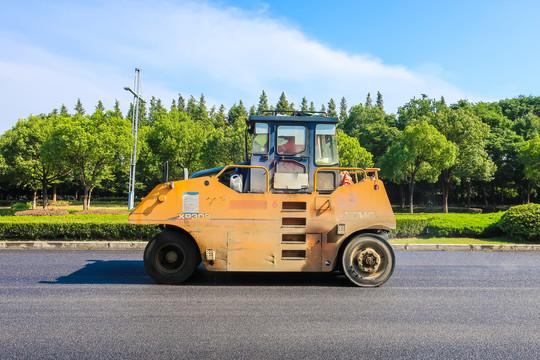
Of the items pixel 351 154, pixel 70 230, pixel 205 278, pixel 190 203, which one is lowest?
pixel 205 278

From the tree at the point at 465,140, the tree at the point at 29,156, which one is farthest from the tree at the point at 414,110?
the tree at the point at 29,156

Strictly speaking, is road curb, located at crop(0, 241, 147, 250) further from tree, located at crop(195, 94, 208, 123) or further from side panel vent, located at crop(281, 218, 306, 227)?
tree, located at crop(195, 94, 208, 123)

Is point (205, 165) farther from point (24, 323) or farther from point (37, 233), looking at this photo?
point (24, 323)

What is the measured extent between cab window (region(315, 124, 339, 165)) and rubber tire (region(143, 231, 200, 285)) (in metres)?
2.75

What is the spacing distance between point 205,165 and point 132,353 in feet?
128

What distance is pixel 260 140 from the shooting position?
6973mm

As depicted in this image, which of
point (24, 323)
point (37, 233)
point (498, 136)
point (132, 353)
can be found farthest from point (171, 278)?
point (498, 136)

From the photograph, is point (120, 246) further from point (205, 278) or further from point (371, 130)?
point (371, 130)

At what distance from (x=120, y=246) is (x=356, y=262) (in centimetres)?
750

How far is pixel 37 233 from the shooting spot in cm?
1196

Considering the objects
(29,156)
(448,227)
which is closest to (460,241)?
(448,227)

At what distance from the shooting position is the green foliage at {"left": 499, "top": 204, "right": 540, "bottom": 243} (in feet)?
41.6

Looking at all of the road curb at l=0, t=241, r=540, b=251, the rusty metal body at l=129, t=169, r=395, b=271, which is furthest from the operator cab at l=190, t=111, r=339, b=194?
the road curb at l=0, t=241, r=540, b=251

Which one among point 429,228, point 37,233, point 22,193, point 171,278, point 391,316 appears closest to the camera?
point 391,316
